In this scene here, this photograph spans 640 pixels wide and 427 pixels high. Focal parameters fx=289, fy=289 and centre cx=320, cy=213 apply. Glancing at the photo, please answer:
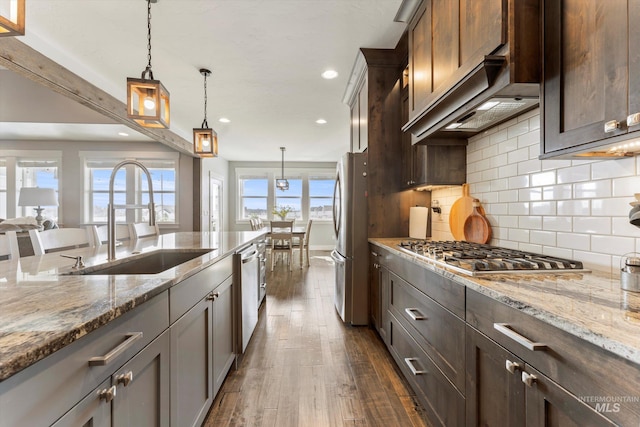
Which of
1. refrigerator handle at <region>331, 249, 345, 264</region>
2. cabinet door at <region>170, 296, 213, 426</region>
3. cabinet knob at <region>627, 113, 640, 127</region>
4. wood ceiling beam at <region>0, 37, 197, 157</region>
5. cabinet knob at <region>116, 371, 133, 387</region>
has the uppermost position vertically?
wood ceiling beam at <region>0, 37, 197, 157</region>

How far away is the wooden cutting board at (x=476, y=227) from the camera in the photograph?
2003mm

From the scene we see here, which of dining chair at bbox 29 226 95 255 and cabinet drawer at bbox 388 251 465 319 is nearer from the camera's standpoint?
cabinet drawer at bbox 388 251 465 319

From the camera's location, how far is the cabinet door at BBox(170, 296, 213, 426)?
3.67 ft

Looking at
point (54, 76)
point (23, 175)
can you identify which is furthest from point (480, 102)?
point (23, 175)

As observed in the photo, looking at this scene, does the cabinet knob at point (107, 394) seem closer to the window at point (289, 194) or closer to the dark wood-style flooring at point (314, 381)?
the dark wood-style flooring at point (314, 381)

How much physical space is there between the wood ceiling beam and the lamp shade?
257cm

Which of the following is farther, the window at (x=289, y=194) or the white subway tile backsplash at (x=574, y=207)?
the window at (x=289, y=194)

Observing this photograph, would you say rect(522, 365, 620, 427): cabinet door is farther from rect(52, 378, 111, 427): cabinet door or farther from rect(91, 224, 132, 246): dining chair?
rect(91, 224, 132, 246): dining chair

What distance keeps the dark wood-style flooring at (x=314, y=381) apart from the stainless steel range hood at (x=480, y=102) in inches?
66.2

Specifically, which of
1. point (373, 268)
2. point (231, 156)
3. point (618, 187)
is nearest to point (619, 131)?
point (618, 187)

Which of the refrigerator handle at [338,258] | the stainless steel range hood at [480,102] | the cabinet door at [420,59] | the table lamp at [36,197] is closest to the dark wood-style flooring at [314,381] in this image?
the refrigerator handle at [338,258]

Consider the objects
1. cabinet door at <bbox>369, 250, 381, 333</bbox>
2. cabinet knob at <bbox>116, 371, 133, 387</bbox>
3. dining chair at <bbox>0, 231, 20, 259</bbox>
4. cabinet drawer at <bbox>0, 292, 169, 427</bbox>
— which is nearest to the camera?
cabinet drawer at <bbox>0, 292, 169, 427</bbox>

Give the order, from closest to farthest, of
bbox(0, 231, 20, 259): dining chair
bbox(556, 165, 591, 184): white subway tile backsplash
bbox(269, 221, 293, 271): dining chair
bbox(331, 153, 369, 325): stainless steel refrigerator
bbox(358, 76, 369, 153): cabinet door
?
bbox(556, 165, 591, 184): white subway tile backsplash < bbox(0, 231, 20, 259): dining chair < bbox(331, 153, 369, 325): stainless steel refrigerator < bbox(358, 76, 369, 153): cabinet door < bbox(269, 221, 293, 271): dining chair

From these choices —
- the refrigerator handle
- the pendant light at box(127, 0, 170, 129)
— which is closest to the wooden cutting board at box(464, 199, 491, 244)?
the refrigerator handle
